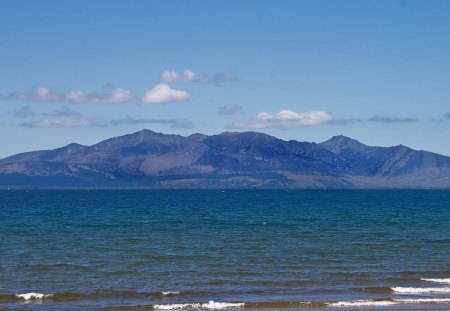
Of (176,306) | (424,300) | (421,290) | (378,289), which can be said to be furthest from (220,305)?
(421,290)

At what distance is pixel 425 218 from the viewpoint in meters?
92.3

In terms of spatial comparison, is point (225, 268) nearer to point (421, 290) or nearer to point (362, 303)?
point (421, 290)

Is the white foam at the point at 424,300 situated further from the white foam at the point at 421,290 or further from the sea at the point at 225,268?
the white foam at the point at 421,290

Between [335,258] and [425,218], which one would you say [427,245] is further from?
[425,218]

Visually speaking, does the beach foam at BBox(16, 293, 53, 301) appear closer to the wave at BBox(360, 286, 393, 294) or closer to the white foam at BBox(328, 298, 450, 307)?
the white foam at BBox(328, 298, 450, 307)

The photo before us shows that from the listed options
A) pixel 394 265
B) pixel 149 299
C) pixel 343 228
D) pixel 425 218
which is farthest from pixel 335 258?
pixel 425 218

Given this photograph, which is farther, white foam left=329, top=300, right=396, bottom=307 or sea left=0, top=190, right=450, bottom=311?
sea left=0, top=190, right=450, bottom=311

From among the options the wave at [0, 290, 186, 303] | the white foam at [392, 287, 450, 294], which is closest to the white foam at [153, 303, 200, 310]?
the wave at [0, 290, 186, 303]

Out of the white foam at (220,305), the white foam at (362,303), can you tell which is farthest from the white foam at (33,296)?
the white foam at (362,303)

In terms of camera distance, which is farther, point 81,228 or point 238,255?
point 81,228

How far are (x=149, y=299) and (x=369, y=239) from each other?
3001 centimetres

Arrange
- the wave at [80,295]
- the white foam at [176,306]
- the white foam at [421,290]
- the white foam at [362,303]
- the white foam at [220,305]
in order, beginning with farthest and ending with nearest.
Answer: the white foam at [421,290] → the wave at [80,295] → the white foam at [362,303] → the white foam at [220,305] → the white foam at [176,306]

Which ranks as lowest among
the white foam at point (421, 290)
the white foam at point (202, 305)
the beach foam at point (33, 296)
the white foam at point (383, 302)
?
the white foam at point (202, 305)

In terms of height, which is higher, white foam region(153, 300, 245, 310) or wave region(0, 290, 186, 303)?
wave region(0, 290, 186, 303)
